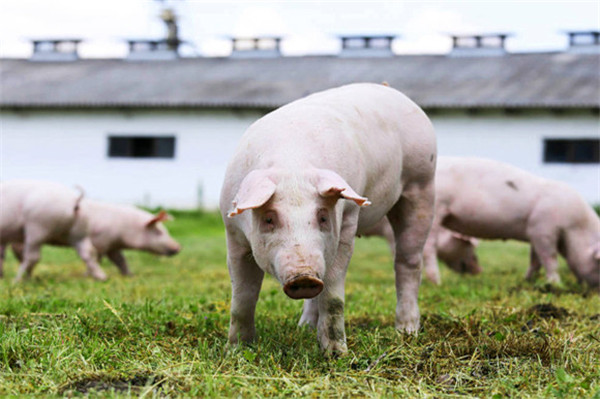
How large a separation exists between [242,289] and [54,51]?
24.6 m

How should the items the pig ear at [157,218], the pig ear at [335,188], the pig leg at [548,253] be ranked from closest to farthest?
1. the pig ear at [335,188]
2. the pig leg at [548,253]
3. the pig ear at [157,218]

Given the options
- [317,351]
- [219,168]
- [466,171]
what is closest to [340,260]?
[317,351]

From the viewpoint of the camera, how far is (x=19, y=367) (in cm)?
304

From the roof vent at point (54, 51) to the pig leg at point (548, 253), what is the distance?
21.4 metres

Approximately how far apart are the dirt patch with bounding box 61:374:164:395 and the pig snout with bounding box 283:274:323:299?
0.59 meters

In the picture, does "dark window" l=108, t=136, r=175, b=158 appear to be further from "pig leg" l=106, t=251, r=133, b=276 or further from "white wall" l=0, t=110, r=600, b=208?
"pig leg" l=106, t=251, r=133, b=276

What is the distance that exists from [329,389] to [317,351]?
53 cm

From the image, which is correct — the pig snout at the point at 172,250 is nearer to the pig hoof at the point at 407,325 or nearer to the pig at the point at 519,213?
the pig at the point at 519,213

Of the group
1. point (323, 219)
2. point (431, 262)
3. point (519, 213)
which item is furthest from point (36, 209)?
point (323, 219)

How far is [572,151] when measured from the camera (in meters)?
18.9

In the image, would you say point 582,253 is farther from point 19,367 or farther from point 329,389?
point 19,367

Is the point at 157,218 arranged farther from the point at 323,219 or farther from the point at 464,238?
the point at 323,219

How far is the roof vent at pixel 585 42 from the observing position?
22531mm

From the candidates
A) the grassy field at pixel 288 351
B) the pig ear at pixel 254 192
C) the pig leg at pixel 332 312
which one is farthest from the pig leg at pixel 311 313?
the pig ear at pixel 254 192
